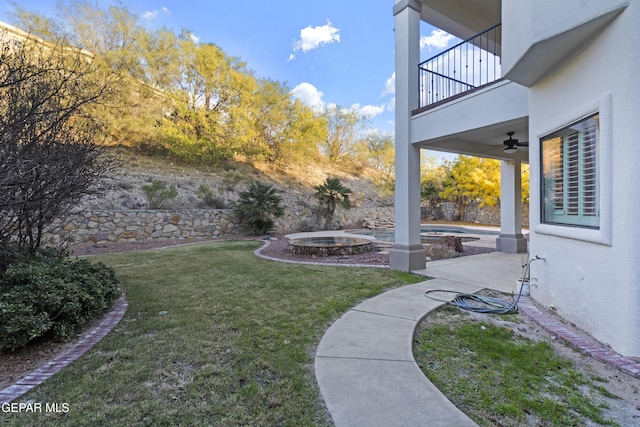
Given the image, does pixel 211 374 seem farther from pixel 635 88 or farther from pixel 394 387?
pixel 635 88

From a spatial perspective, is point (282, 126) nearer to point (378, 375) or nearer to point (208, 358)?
point (208, 358)

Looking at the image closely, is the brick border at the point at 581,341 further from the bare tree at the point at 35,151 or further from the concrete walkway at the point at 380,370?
the bare tree at the point at 35,151

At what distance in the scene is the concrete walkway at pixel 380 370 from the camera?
1944 millimetres

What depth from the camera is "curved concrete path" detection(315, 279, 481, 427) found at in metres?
1.94

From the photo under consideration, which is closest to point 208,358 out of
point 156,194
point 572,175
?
point 572,175

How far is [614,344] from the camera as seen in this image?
9.32ft

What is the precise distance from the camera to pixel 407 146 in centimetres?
647

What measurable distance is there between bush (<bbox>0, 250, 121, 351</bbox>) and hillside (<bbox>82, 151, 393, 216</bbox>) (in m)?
→ 6.25

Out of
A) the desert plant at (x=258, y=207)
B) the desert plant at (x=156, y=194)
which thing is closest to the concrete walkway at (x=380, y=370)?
the desert plant at (x=258, y=207)

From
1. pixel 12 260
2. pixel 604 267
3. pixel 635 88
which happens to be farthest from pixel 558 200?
pixel 12 260

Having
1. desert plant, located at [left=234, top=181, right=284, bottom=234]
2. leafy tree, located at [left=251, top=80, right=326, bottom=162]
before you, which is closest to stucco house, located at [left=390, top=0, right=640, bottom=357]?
desert plant, located at [left=234, top=181, right=284, bottom=234]

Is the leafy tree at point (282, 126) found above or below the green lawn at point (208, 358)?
above

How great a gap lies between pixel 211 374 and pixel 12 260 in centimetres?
336

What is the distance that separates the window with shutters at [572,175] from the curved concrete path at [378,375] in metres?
2.05
